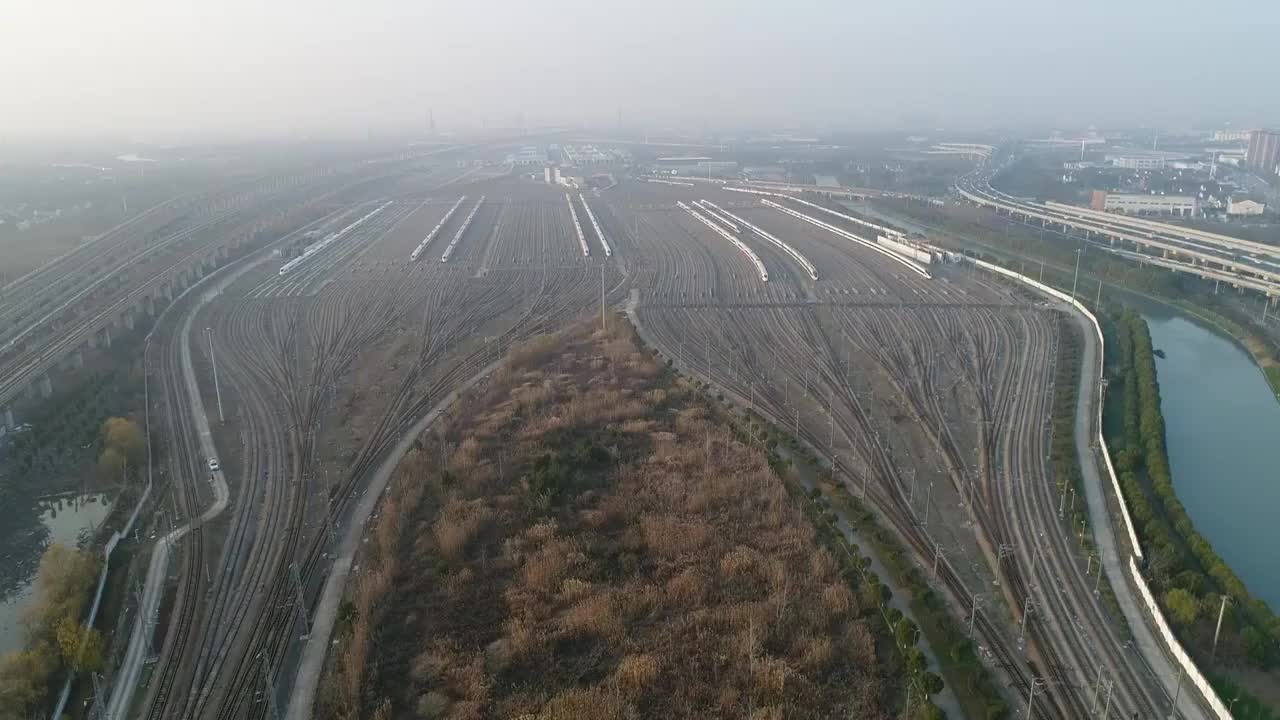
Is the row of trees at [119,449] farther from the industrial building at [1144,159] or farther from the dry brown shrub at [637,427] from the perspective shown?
the industrial building at [1144,159]

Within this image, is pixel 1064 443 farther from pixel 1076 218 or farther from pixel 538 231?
pixel 1076 218

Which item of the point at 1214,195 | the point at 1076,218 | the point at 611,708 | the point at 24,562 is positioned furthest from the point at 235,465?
the point at 1214,195

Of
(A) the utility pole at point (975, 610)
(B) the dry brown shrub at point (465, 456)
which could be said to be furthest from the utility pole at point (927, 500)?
(B) the dry brown shrub at point (465, 456)

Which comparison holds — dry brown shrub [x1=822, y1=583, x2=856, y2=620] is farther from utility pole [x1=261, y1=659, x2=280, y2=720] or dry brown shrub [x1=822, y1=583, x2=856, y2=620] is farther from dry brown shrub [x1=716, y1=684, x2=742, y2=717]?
utility pole [x1=261, y1=659, x2=280, y2=720]

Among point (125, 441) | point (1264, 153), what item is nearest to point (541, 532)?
point (125, 441)

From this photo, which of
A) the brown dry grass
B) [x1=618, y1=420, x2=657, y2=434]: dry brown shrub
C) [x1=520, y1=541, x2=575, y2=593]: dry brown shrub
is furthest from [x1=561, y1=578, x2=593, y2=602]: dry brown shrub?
[x1=618, y1=420, x2=657, y2=434]: dry brown shrub

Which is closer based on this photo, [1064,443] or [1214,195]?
[1064,443]
